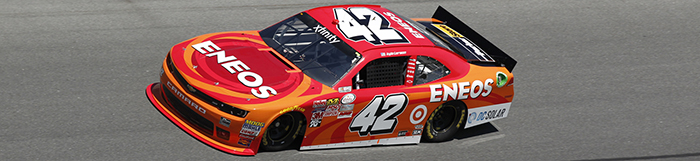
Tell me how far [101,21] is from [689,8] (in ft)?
31.8

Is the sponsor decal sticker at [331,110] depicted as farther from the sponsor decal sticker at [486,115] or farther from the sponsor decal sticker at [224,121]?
the sponsor decal sticker at [486,115]

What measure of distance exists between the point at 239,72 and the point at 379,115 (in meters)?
1.37

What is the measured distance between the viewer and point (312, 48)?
23.1 feet

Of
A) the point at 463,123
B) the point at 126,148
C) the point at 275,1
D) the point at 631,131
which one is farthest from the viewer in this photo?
the point at 275,1

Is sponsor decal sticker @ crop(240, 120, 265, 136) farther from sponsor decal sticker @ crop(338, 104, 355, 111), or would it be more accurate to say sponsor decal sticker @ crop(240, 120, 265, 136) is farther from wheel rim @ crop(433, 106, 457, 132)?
wheel rim @ crop(433, 106, 457, 132)

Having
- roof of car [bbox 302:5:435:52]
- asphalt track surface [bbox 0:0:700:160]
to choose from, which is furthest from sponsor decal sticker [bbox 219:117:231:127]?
roof of car [bbox 302:5:435:52]

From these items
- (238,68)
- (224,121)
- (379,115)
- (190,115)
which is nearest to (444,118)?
(379,115)

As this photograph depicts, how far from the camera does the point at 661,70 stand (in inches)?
Result: 385

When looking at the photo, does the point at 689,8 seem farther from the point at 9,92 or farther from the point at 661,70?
the point at 9,92

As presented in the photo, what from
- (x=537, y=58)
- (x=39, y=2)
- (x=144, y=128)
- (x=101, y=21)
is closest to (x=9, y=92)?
(x=144, y=128)

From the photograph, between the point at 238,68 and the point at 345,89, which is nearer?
the point at 345,89

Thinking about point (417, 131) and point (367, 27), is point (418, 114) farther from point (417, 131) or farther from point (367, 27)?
point (367, 27)

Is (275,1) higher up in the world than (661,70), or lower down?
lower down

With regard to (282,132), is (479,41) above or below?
above
